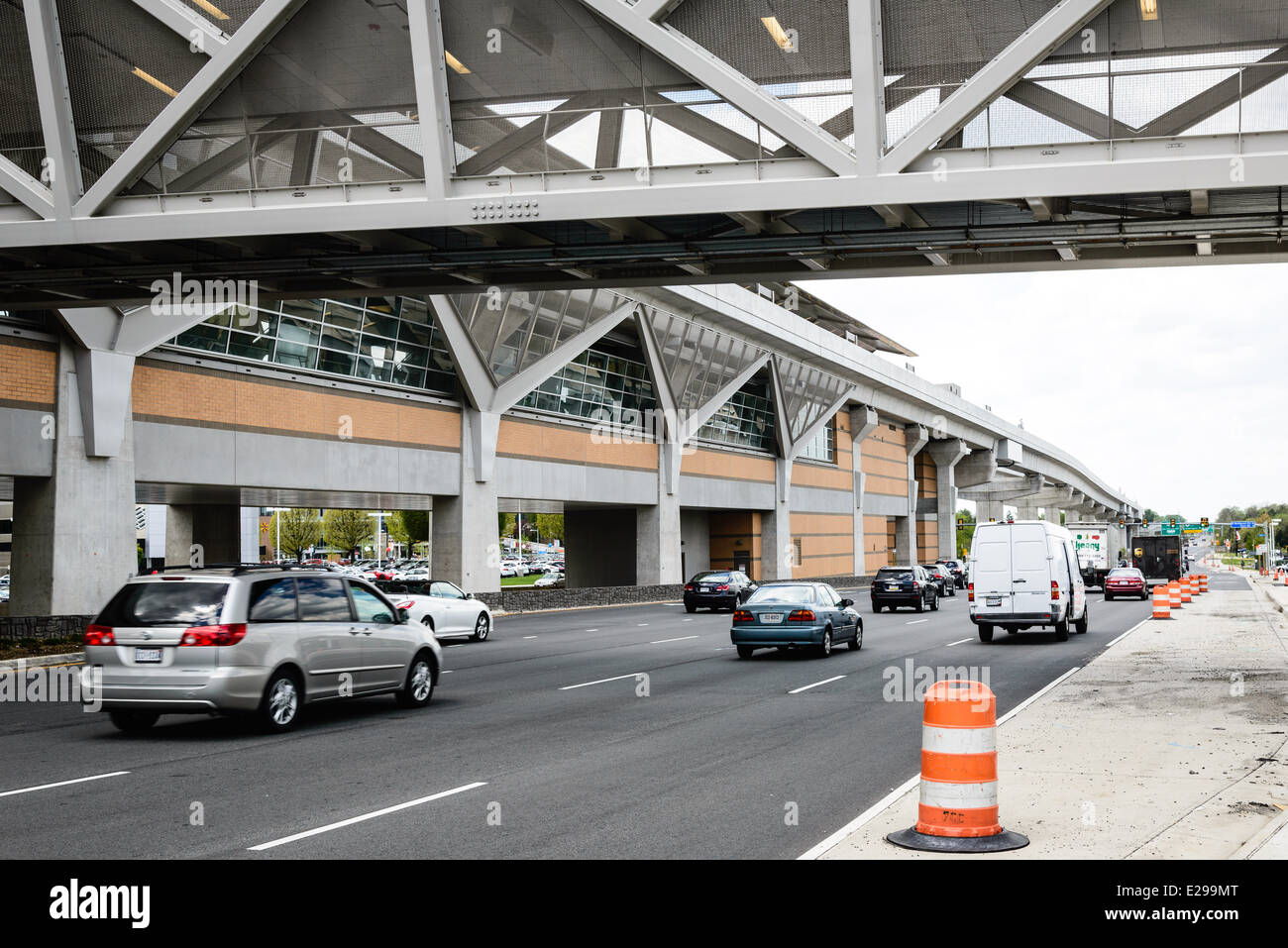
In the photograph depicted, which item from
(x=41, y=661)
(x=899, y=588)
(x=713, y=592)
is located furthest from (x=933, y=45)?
(x=899, y=588)

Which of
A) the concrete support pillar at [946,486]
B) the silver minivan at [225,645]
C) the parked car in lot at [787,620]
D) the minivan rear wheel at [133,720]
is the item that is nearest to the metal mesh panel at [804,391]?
the concrete support pillar at [946,486]

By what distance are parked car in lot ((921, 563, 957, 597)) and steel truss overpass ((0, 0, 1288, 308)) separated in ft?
92.6

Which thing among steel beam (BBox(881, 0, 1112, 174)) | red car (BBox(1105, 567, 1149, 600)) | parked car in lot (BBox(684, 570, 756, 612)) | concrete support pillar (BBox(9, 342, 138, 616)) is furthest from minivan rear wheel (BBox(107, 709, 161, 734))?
red car (BBox(1105, 567, 1149, 600))

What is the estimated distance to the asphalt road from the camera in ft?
24.8

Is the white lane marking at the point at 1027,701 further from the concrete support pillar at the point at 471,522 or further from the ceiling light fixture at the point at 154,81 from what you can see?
the concrete support pillar at the point at 471,522

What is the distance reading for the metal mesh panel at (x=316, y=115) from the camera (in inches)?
632

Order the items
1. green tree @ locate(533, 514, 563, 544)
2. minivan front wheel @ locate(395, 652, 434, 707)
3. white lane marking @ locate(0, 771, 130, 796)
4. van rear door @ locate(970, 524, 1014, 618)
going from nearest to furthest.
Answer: white lane marking @ locate(0, 771, 130, 796) < minivan front wheel @ locate(395, 652, 434, 707) < van rear door @ locate(970, 524, 1014, 618) < green tree @ locate(533, 514, 563, 544)

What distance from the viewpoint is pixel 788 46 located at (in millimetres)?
15016

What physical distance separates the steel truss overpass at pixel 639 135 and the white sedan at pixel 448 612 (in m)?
8.89

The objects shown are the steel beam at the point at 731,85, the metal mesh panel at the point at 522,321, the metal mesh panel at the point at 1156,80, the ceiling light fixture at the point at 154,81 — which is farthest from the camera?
the metal mesh panel at the point at 522,321

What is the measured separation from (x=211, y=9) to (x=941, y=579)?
3857cm

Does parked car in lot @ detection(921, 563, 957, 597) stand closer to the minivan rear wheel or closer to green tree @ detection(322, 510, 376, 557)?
the minivan rear wheel
